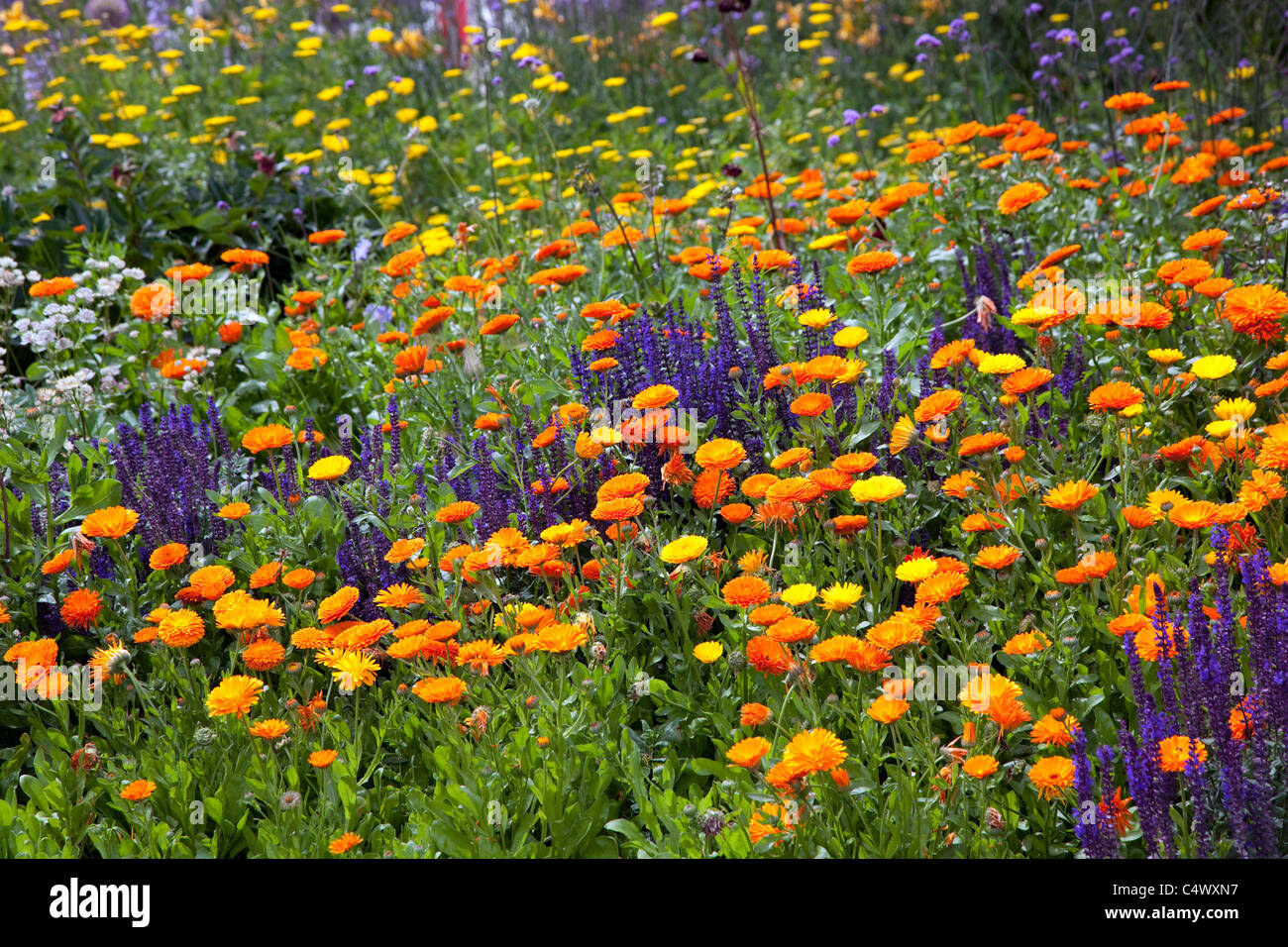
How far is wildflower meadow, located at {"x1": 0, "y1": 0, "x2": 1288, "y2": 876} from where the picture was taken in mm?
2002

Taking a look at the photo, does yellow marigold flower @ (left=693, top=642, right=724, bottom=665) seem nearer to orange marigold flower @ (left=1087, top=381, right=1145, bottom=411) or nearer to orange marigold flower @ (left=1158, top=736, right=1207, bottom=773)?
orange marigold flower @ (left=1158, top=736, right=1207, bottom=773)

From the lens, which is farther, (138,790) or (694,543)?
(694,543)

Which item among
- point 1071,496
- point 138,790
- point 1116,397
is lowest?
point 138,790

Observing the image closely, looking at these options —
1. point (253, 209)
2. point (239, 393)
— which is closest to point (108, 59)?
point (253, 209)

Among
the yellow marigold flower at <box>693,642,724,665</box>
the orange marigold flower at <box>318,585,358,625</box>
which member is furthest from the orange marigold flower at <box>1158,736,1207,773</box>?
the orange marigold flower at <box>318,585,358,625</box>

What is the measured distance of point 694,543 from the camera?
7.70ft

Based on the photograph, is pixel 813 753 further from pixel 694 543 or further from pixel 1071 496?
pixel 1071 496

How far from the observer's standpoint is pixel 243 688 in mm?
2270

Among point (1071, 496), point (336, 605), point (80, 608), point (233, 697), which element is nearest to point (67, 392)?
point (80, 608)

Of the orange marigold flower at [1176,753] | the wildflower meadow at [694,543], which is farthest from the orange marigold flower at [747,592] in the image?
the orange marigold flower at [1176,753]

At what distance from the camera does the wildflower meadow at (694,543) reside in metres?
2.00

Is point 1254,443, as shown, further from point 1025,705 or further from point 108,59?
point 108,59

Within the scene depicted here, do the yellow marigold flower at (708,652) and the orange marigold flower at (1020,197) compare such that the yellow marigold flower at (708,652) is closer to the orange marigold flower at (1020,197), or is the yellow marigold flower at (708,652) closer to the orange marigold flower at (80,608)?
the orange marigold flower at (80,608)

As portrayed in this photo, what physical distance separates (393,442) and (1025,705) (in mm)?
1841
